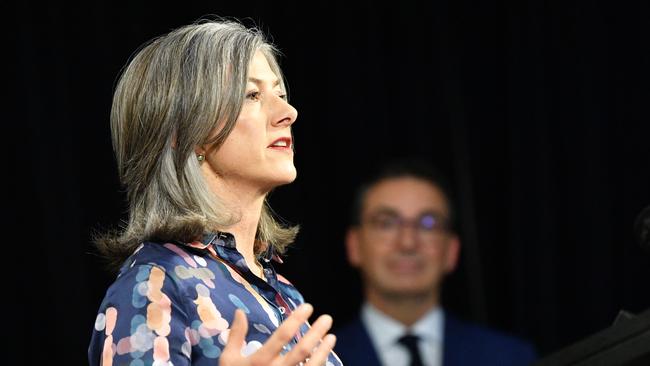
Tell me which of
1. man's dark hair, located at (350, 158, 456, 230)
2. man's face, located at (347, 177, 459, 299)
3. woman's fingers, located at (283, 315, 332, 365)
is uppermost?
woman's fingers, located at (283, 315, 332, 365)

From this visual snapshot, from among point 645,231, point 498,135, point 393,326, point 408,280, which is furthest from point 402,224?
point 645,231

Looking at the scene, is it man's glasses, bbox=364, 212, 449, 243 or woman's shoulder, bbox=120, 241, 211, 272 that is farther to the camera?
man's glasses, bbox=364, 212, 449, 243

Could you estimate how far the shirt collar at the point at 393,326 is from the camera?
118 inches

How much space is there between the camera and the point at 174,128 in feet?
4.91

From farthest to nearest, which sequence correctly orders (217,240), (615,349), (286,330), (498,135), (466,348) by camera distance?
(498,135), (466,348), (217,240), (286,330), (615,349)

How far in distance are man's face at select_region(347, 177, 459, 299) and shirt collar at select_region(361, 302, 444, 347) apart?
0.05 metres

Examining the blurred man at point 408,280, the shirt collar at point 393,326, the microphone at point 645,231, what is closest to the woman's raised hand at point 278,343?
the microphone at point 645,231

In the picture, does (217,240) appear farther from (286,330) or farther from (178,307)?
(286,330)

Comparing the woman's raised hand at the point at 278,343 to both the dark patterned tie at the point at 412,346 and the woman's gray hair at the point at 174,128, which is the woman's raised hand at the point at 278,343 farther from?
the dark patterned tie at the point at 412,346

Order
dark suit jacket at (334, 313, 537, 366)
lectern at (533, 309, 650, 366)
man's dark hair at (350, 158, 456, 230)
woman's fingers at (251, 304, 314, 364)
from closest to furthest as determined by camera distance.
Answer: lectern at (533, 309, 650, 366), woman's fingers at (251, 304, 314, 364), dark suit jacket at (334, 313, 537, 366), man's dark hair at (350, 158, 456, 230)

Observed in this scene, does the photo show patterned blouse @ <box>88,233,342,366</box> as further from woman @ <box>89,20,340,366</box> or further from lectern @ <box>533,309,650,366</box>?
lectern @ <box>533,309,650,366</box>

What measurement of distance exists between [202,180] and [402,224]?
1.68 m

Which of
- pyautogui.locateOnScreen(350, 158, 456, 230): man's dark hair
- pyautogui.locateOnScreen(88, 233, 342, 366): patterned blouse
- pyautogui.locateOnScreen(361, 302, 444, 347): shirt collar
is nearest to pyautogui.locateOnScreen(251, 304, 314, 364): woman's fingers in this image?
pyautogui.locateOnScreen(88, 233, 342, 366): patterned blouse

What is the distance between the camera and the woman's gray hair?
58.2 inches
